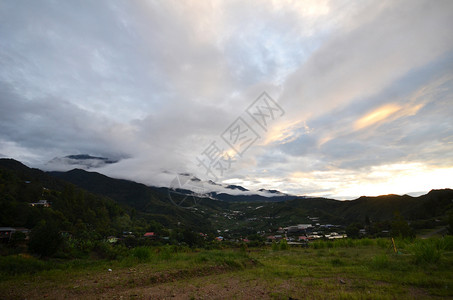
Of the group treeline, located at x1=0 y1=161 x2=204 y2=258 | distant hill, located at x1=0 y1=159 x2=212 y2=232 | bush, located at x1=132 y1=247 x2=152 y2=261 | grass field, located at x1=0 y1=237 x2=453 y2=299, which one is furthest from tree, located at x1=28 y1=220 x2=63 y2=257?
distant hill, located at x1=0 y1=159 x2=212 y2=232

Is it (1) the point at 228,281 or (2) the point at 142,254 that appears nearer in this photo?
(1) the point at 228,281

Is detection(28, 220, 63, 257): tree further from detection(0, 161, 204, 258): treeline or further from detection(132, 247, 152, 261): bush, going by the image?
detection(132, 247, 152, 261): bush

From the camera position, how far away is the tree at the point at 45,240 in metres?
14.9

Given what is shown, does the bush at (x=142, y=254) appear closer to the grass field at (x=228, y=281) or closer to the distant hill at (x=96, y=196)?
the grass field at (x=228, y=281)

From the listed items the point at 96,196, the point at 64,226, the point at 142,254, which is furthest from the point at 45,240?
the point at 96,196

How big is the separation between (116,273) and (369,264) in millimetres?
13699

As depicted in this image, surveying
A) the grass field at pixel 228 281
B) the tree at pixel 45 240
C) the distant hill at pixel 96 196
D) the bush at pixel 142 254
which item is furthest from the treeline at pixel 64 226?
the grass field at pixel 228 281

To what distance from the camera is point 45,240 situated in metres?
15.0

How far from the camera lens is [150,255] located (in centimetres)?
1438

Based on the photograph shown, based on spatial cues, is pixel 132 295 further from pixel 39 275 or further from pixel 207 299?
pixel 39 275

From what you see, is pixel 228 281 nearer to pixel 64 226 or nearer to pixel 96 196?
pixel 64 226

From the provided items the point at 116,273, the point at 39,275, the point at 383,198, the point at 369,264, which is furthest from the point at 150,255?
the point at 383,198

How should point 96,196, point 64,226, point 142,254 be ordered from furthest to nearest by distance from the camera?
point 96,196 → point 64,226 → point 142,254

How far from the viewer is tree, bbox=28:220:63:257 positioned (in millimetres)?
14930
